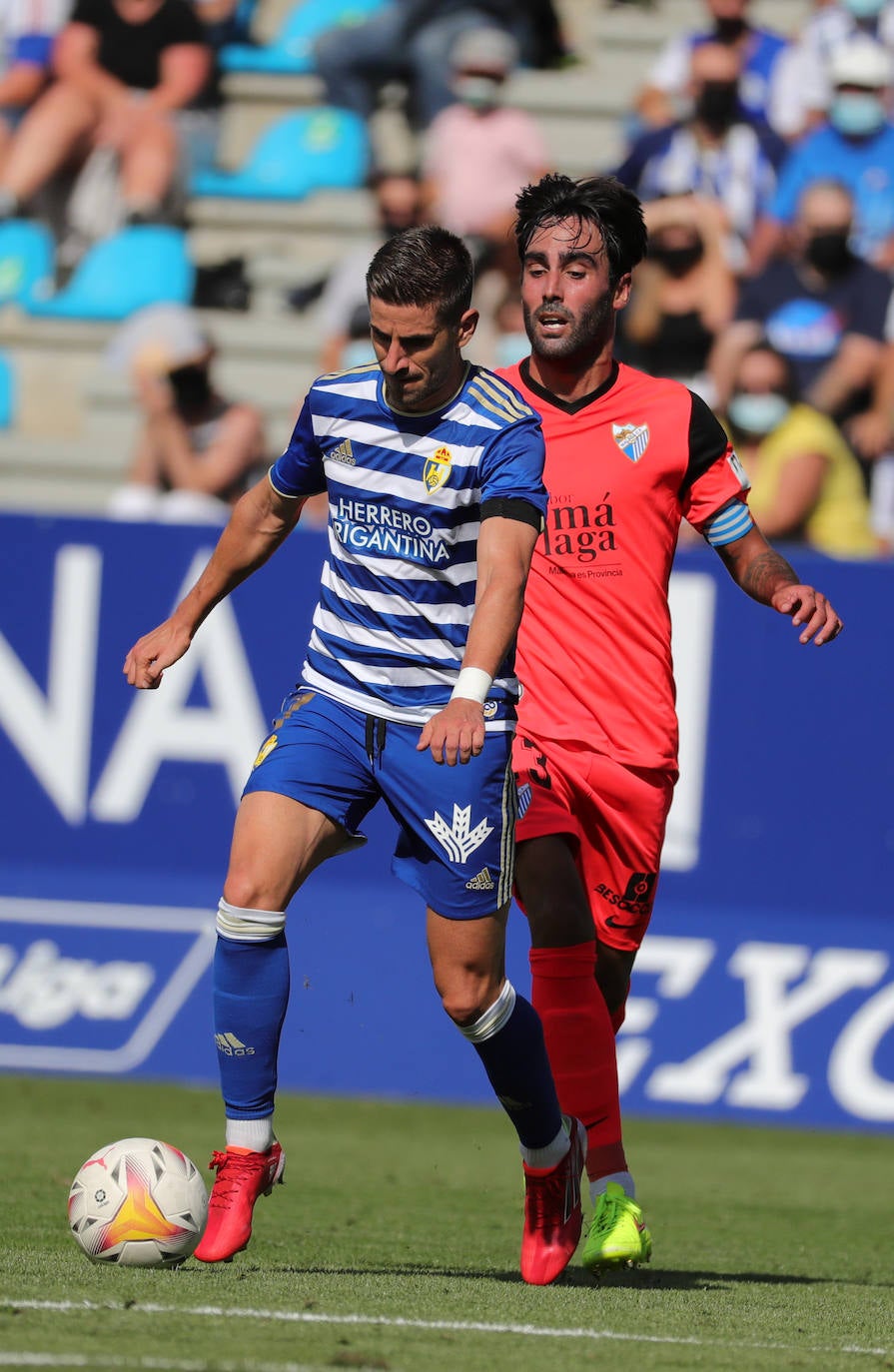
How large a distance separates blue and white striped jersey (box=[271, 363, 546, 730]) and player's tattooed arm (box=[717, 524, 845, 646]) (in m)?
0.71

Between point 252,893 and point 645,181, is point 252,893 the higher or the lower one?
the higher one

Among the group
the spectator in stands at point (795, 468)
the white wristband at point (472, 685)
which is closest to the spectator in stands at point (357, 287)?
the spectator in stands at point (795, 468)

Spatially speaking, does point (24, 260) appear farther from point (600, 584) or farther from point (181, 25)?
point (600, 584)

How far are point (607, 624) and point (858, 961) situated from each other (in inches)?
150

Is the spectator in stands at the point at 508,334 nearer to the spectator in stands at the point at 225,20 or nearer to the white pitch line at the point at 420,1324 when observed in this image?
the spectator in stands at the point at 225,20

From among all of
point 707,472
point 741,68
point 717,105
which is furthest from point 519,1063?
point 741,68

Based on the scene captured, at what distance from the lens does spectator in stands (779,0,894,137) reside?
1191 centimetres

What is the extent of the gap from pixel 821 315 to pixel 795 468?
119cm

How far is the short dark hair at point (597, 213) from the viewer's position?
5211 mm

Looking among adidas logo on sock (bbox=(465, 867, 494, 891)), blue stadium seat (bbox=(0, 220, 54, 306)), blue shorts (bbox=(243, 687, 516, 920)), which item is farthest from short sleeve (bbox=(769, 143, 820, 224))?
adidas logo on sock (bbox=(465, 867, 494, 891))

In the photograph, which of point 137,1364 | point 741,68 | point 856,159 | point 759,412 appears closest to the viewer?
point 137,1364

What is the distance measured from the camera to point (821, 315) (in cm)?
1091

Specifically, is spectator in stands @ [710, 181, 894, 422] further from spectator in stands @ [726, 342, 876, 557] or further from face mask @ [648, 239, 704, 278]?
face mask @ [648, 239, 704, 278]

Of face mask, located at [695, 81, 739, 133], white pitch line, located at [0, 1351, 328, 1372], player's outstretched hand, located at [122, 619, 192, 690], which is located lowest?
face mask, located at [695, 81, 739, 133]
